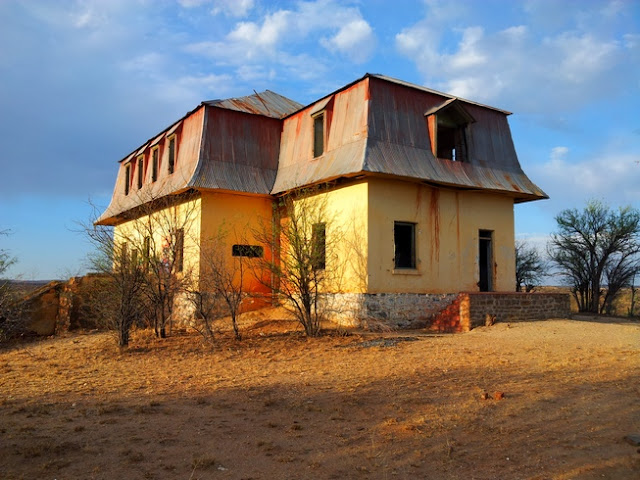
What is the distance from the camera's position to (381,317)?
14.6 m

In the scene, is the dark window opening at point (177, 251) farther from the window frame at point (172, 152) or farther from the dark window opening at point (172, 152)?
the dark window opening at point (172, 152)

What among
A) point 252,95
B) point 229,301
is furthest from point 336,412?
point 252,95

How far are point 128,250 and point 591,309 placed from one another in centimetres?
2217

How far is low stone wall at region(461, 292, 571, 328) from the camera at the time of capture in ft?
47.8

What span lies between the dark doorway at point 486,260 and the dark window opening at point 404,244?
2317mm

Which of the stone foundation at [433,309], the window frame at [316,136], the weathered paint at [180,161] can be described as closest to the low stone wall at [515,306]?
the stone foundation at [433,309]

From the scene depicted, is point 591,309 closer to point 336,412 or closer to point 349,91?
point 349,91

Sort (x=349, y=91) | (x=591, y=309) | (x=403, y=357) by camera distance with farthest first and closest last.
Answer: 1. (x=591, y=309)
2. (x=349, y=91)
3. (x=403, y=357)

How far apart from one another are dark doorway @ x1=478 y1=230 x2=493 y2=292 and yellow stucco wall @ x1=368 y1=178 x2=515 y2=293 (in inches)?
5.5

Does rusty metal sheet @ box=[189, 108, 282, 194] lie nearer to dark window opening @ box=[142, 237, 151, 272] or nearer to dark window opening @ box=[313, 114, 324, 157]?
dark window opening @ box=[313, 114, 324, 157]

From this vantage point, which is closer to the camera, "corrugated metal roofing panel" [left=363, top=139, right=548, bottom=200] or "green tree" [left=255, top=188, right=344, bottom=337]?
"green tree" [left=255, top=188, right=344, bottom=337]

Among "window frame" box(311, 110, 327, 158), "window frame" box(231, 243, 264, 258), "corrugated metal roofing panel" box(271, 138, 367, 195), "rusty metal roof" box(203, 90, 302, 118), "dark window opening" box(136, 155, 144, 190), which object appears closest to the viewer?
"corrugated metal roofing panel" box(271, 138, 367, 195)

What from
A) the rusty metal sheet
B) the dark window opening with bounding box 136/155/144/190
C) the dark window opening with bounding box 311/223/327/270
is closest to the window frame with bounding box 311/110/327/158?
the rusty metal sheet

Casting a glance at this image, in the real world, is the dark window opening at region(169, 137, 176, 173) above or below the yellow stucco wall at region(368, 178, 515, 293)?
above
